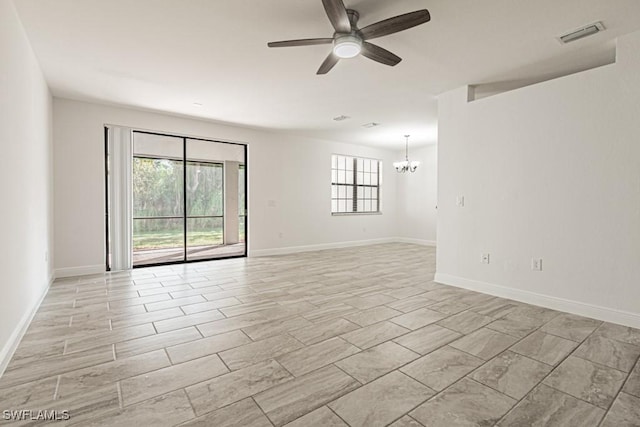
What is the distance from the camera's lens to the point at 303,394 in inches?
73.4

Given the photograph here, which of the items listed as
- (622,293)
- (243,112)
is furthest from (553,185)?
(243,112)

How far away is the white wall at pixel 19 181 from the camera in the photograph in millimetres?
2312

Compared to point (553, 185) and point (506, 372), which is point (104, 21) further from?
point (553, 185)

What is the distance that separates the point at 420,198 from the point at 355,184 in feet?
6.14

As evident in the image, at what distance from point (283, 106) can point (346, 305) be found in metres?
3.35

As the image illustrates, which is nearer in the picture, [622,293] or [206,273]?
[622,293]

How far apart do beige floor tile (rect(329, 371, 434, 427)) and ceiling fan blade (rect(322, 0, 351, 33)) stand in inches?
98.9

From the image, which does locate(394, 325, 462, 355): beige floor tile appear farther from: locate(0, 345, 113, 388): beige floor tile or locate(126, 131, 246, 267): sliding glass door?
locate(126, 131, 246, 267): sliding glass door

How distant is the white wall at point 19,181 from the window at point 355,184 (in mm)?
5786

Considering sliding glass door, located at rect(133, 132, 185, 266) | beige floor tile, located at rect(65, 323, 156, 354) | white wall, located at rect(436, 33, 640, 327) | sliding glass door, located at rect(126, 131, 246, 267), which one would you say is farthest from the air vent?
sliding glass door, located at rect(133, 132, 185, 266)

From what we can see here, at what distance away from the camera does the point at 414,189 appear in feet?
29.6

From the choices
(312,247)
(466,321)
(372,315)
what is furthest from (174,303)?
(312,247)

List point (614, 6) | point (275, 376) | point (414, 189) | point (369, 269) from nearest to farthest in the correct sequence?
point (275, 376)
point (614, 6)
point (369, 269)
point (414, 189)

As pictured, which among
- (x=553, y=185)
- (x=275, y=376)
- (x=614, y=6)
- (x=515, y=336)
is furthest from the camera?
(x=553, y=185)
